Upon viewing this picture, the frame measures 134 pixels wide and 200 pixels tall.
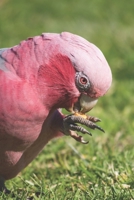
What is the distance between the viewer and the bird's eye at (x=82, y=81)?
8.73 ft

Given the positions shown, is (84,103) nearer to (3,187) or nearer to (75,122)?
(75,122)

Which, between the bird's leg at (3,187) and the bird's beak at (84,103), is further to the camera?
the bird's leg at (3,187)

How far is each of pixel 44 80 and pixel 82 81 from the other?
0.18 metres

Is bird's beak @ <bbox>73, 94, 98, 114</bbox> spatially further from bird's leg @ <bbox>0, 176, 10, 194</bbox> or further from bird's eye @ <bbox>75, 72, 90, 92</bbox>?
bird's leg @ <bbox>0, 176, 10, 194</bbox>

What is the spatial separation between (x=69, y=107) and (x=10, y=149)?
36 centimetres

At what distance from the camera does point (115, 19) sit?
8.07 meters

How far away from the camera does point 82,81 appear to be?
267cm

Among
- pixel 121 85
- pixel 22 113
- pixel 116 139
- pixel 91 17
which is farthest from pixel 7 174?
pixel 91 17

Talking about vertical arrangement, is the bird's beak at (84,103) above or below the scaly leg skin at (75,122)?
above

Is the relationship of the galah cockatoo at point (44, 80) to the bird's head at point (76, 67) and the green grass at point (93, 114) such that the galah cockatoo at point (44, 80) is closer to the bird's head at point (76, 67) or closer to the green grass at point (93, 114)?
the bird's head at point (76, 67)

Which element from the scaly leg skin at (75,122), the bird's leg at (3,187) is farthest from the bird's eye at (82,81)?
the bird's leg at (3,187)

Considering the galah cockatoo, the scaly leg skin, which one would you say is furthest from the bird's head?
the scaly leg skin

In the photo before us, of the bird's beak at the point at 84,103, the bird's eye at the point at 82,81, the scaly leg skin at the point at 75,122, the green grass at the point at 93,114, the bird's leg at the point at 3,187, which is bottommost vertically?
the green grass at the point at 93,114

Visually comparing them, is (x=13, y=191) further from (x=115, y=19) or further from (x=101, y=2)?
(x=101, y=2)
